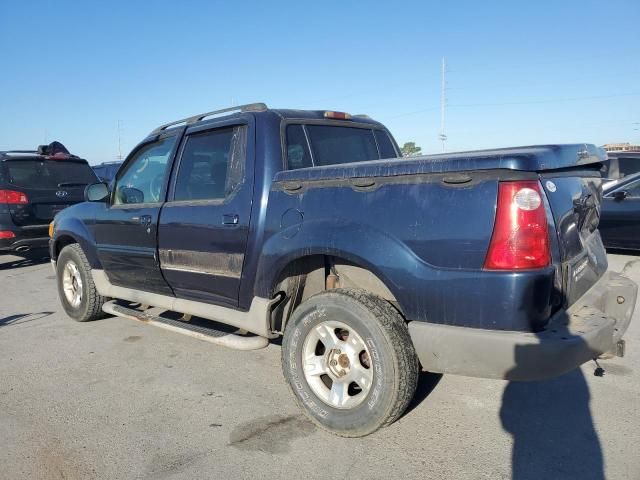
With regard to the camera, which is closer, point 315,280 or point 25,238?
point 315,280

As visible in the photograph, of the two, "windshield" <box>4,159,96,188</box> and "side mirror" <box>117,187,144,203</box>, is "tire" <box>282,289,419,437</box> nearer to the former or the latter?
"side mirror" <box>117,187,144,203</box>

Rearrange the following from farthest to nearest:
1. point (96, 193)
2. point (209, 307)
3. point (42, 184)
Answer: point (42, 184) → point (96, 193) → point (209, 307)

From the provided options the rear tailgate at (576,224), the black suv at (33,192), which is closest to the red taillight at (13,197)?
the black suv at (33,192)

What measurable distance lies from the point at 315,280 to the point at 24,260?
7986 millimetres

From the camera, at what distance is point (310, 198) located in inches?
115

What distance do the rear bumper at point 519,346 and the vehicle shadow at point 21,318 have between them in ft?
15.0

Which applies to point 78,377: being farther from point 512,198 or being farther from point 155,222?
point 512,198

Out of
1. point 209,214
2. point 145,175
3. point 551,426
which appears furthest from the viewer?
point 145,175

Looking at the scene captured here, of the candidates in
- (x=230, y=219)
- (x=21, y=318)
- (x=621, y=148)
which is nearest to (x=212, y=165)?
(x=230, y=219)

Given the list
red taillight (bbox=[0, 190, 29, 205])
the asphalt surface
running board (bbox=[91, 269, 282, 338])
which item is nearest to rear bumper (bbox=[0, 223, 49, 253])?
red taillight (bbox=[0, 190, 29, 205])

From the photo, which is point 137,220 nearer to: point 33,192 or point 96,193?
point 96,193

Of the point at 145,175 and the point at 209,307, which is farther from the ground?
the point at 145,175

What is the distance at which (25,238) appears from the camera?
773cm

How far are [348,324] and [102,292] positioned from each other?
3028 millimetres
